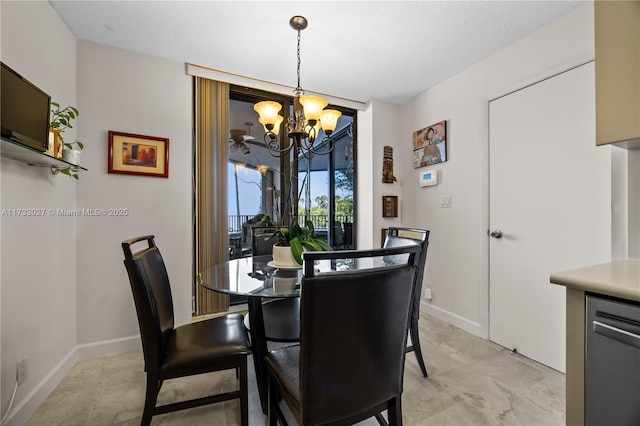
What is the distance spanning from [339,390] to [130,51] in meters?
2.89

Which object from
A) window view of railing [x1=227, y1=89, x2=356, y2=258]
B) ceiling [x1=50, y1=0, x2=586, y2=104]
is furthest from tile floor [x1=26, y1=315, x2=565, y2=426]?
ceiling [x1=50, y1=0, x2=586, y2=104]

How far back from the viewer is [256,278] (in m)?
1.65

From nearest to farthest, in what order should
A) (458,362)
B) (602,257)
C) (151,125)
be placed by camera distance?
(602,257)
(458,362)
(151,125)

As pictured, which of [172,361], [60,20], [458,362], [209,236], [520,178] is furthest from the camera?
[209,236]

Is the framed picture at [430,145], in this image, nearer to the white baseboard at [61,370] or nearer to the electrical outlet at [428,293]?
the electrical outlet at [428,293]

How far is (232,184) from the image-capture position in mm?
2943

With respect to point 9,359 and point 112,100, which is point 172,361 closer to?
point 9,359

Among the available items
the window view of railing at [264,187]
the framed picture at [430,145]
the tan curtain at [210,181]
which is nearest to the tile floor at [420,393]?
the tan curtain at [210,181]

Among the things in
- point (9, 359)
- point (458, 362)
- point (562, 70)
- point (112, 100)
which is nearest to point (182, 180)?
point (112, 100)

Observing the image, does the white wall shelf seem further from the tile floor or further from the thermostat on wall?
the thermostat on wall

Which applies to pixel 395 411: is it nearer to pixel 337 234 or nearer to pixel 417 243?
pixel 417 243

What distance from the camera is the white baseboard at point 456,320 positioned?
8.27ft

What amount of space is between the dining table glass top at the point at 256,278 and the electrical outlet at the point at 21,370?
0.99 meters

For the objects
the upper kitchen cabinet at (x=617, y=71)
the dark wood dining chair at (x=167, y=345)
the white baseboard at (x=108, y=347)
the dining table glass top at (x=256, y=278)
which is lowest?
the white baseboard at (x=108, y=347)
